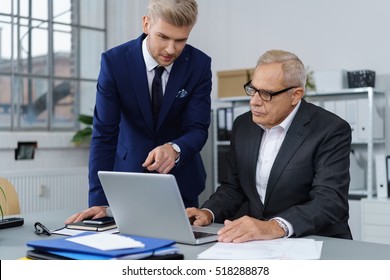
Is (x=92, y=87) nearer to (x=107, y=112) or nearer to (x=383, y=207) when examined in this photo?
(x=383, y=207)

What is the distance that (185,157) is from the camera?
2055 millimetres

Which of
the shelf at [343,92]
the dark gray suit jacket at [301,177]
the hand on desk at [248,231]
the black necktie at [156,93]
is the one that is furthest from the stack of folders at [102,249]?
the shelf at [343,92]

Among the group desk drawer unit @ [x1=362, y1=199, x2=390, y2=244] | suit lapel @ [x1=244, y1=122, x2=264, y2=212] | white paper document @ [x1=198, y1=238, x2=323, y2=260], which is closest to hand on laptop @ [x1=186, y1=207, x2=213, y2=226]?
suit lapel @ [x1=244, y1=122, x2=264, y2=212]

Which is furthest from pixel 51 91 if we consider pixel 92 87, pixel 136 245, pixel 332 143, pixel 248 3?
pixel 136 245

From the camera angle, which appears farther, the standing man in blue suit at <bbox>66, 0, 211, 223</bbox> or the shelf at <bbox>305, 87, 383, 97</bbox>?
the shelf at <bbox>305, 87, 383, 97</bbox>

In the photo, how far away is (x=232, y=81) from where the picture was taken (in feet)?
15.8

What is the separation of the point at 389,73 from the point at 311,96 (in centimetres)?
61

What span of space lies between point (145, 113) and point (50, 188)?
10.3 feet

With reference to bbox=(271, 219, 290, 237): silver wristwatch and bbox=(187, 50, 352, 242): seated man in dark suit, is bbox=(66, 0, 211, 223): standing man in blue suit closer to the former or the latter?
bbox=(187, 50, 352, 242): seated man in dark suit

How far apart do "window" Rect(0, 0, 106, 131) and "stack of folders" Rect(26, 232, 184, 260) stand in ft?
12.9

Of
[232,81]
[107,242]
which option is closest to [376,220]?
[232,81]

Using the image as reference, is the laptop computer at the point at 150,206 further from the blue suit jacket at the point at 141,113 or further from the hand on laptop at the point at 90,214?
the blue suit jacket at the point at 141,113

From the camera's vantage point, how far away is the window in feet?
16.6

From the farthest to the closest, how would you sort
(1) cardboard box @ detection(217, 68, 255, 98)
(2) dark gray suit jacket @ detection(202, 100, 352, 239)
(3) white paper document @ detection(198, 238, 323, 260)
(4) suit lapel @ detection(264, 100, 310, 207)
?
(1) cardboard box @ detection(217, 68, 255, 98) < (4) suit lapel @ detection(264, 100, 310, 207) < (2) dark gray suit jacket @ detection(202, 100, 352, 239) < (3) white paper document @ detection(198, 238, 323, 260)
